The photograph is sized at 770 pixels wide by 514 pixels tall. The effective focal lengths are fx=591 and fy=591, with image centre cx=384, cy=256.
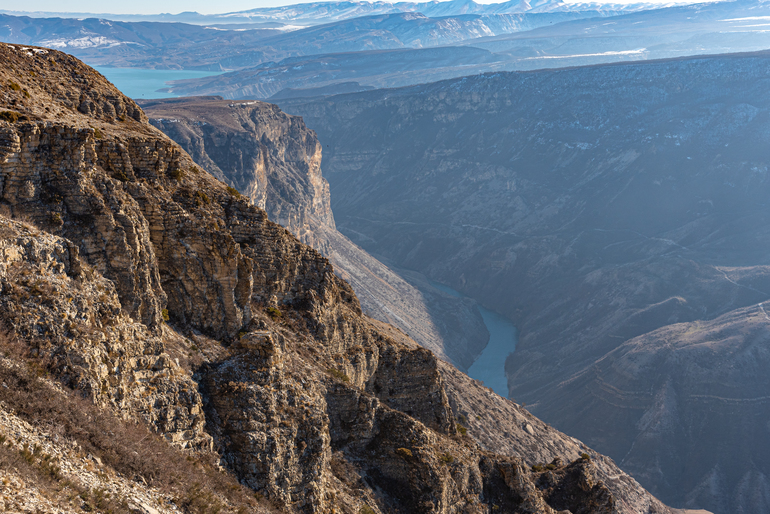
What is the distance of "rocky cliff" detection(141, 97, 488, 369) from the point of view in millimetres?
115250

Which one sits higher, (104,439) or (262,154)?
(104,439)

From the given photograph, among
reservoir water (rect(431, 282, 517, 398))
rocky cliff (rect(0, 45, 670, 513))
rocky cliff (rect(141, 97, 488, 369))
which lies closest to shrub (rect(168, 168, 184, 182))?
rocky cliff (rect(0, 45, 670, 513))

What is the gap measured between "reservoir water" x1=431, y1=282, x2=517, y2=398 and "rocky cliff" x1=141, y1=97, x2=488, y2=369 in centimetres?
211

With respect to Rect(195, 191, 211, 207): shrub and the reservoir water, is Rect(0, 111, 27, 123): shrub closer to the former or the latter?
Rect(195, 191, 211, 207): shrub

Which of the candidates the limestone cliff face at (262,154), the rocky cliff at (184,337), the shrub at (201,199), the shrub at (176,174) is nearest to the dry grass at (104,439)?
the rocky cliff at (184,337)

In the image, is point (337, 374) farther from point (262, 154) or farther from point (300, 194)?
point (300, 194)

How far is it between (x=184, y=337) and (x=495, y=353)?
115836 millimetres

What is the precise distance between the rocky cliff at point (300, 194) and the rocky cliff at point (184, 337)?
261ft

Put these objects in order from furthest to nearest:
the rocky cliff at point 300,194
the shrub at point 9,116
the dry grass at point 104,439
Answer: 1. the rocky cliff at point 300,194
2. the shrub at point 9,116
3. the dry grass at point 104,439

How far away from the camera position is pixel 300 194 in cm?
13900

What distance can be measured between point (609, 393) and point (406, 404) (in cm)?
7651

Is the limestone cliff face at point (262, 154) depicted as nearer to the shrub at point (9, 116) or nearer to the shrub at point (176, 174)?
the shrub at point (176, 174)

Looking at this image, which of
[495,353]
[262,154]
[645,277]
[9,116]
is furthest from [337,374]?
[645,277]

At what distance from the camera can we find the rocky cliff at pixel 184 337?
15.6 metres
